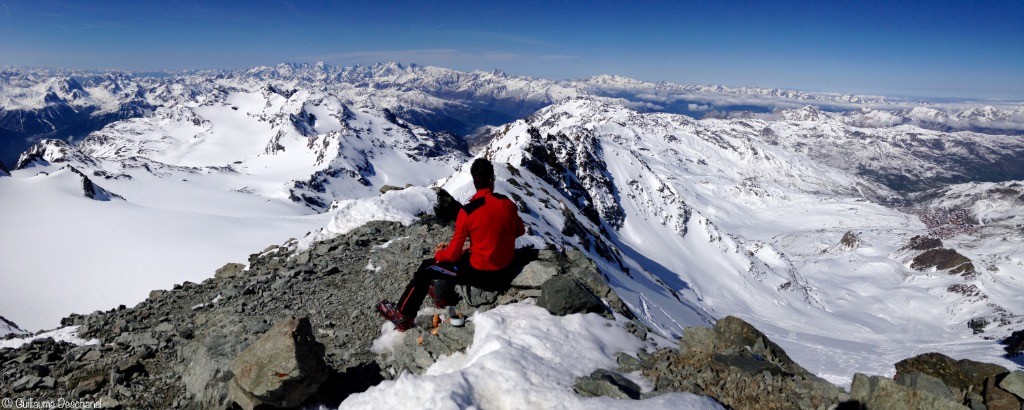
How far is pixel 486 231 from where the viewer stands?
32.1ft

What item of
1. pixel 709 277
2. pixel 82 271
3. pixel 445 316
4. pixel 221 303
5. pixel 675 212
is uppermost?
pixel 445 316

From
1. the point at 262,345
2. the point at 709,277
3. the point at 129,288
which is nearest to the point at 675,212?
the point at 709,277

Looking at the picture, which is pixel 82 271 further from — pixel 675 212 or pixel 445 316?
pixel 675 212

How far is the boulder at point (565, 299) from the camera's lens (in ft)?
32.2

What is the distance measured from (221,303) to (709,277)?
167062mm

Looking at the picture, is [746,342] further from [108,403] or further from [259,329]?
[108,403]

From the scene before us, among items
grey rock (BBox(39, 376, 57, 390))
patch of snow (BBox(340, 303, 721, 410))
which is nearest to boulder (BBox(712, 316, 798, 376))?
patch of snow (BBox(340, 303, 721, 410))

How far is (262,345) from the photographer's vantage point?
26.7 ft

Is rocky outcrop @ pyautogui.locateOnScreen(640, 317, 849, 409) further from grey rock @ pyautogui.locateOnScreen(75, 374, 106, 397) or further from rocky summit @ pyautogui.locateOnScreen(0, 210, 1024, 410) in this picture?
grey rock @ pyautogui.locateOnScreen(75, 374, 106, 397)

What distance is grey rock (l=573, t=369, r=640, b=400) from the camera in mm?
A: 7215

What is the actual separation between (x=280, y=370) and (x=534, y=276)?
18.9ft

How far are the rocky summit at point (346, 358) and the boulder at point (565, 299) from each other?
0.03 meters

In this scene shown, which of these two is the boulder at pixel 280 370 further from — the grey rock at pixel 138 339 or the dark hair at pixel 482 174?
the grey rock at pixel 138 339

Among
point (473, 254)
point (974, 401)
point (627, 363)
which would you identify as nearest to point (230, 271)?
point (473, 254)
